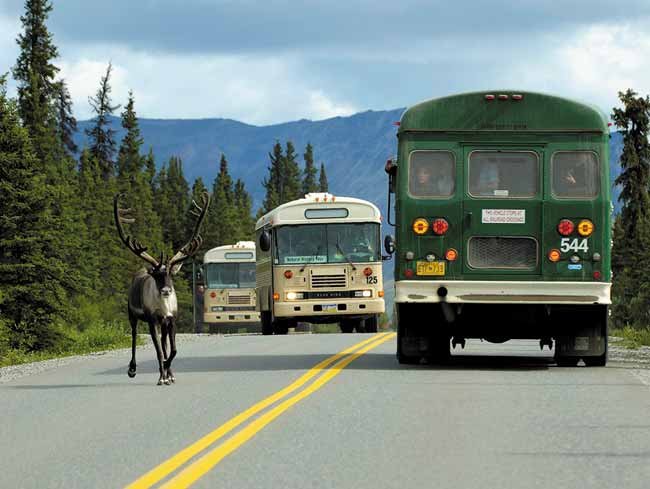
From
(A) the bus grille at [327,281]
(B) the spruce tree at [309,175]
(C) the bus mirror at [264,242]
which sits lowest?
(A) the bus grille at [327,281]

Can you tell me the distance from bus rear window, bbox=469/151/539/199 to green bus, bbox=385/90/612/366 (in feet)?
0.04

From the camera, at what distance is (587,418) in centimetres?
1251

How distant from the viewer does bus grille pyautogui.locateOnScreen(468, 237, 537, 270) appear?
1811 cm

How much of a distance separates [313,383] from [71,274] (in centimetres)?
2158

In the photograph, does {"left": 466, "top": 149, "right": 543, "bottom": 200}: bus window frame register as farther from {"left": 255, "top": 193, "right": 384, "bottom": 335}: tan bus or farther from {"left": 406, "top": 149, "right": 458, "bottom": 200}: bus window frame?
{"left": 255, "top": 193, "right": 384, "bottom": 335}: tan bus

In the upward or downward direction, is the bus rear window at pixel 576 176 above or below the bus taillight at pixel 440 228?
above

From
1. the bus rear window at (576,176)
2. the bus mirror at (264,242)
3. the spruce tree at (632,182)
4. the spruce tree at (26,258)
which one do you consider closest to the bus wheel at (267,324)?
the bus mirror at (264,242)

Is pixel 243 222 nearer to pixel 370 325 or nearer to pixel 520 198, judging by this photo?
pixel 370 325

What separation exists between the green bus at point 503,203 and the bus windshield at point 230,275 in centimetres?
3348

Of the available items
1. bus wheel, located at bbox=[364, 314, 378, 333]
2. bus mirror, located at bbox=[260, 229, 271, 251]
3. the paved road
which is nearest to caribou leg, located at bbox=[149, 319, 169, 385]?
the paved road

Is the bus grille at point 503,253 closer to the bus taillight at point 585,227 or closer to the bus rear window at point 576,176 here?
the bus taillight at point 585,227

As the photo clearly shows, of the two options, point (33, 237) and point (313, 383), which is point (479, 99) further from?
point (33, 237)

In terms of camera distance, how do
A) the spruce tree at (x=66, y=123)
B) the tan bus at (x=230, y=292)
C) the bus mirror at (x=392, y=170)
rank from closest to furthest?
the bus mirror at (x=392, y=170), the tan bus at (x=230, y=292), the spruce tree at (x=66, y=123)

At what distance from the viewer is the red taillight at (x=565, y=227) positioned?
1800cm
